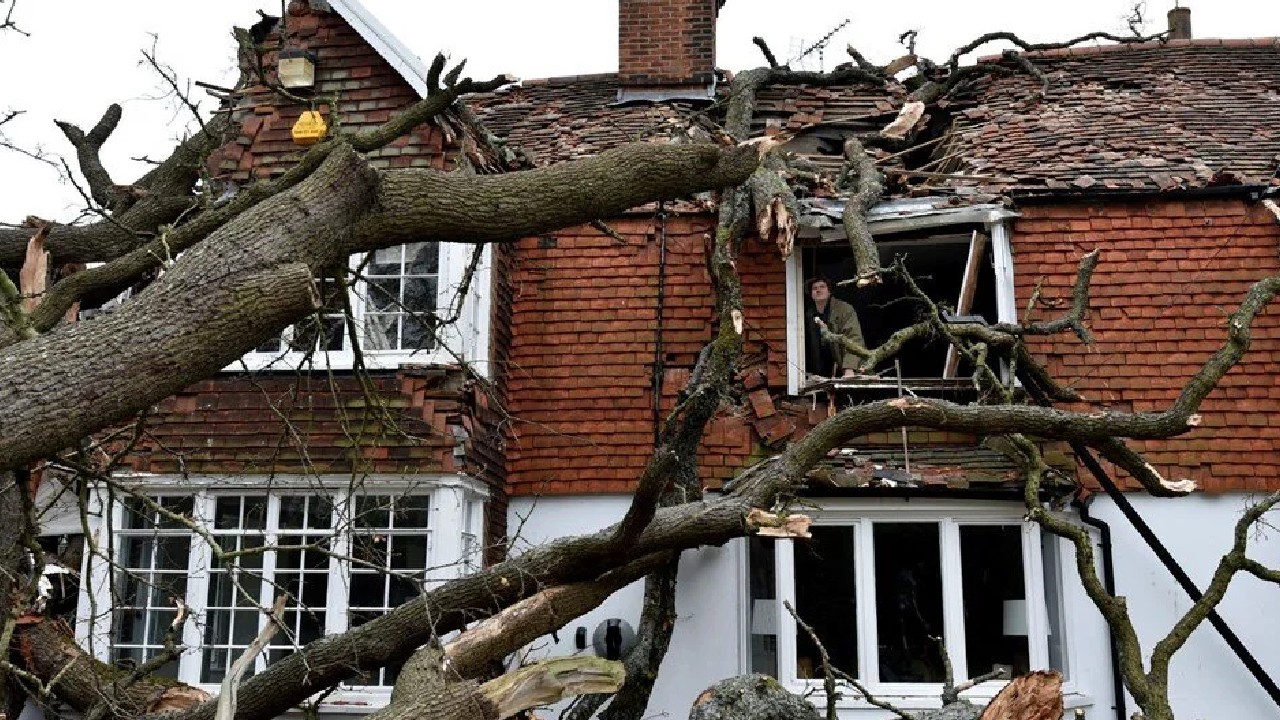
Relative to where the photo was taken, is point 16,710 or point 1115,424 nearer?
point 1115,424

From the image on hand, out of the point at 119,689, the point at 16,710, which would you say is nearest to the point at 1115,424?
the point at 119,689

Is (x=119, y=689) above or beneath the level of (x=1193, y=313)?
beneath

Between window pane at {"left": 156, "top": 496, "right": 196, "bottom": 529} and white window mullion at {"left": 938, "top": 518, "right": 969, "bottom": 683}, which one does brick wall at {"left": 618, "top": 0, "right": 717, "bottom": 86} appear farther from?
window pane at {"left": 156, "top": 496, "right": 196, "bottom": 529}

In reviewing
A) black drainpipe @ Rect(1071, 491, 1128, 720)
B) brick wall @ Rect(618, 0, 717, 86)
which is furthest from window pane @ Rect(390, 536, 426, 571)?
brick wall @ Rect(618, 0, 717, 86)

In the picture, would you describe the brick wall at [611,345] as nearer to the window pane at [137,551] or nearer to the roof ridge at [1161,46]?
the window pane at [137,551]

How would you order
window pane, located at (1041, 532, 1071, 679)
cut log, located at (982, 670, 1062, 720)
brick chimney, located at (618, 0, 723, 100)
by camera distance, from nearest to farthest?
cut log, located at (982, 670, 1062, 720) → window pane, located at (1041, 532, 1071, 679) → brick chimney, located at (618, 0, 723, 100)

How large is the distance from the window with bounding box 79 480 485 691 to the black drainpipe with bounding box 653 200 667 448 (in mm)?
1685

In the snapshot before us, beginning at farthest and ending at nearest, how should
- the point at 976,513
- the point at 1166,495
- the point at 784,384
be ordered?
the point at 784,384
the point at 976,513
the point at 1166,495

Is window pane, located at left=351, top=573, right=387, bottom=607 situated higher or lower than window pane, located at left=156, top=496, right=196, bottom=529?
lower

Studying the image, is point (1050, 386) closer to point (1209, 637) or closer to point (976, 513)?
point (976, 513)

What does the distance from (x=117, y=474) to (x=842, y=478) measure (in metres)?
6.17

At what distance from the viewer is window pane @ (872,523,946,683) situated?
10.1 m

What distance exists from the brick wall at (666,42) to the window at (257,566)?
5776 millimetres

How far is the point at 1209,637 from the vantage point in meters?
9.65
